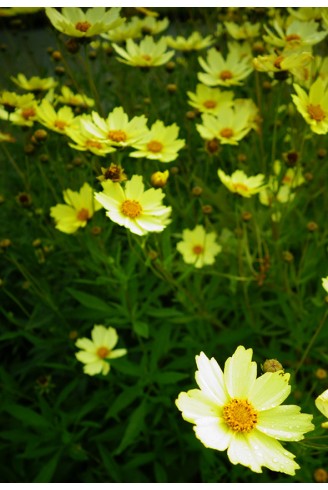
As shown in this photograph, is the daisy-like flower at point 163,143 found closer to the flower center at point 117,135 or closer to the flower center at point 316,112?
the flower center at point 117,135

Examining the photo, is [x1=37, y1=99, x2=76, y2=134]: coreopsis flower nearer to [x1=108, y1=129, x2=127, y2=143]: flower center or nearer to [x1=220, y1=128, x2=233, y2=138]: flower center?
[x1=108, y1=129, x2=127, y2=143]: flower center

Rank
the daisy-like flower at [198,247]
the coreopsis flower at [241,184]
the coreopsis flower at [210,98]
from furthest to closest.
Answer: the coreopsis flower at [210,98] → the daisy-like flower at [198,247] → the coreopsis flower at [241,184]

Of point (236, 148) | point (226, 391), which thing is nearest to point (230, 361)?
point (226, 391)

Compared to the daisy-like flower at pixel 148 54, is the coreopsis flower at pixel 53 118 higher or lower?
lower

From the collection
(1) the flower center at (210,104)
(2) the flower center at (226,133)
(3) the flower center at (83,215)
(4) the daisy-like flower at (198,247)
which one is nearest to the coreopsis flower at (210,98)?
(1) the flower center at (210,104)

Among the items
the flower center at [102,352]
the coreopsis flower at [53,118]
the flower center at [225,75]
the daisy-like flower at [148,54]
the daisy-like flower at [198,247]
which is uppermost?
the daisy-like flower at [148,54]

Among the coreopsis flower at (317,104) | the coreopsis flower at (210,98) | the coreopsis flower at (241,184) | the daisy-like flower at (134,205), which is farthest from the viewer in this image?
the coreopsis flower at (210,98)

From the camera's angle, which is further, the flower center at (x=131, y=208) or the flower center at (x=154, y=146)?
the flower center at (x=154, y=146)

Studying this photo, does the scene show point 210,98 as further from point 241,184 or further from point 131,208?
point 131,208
